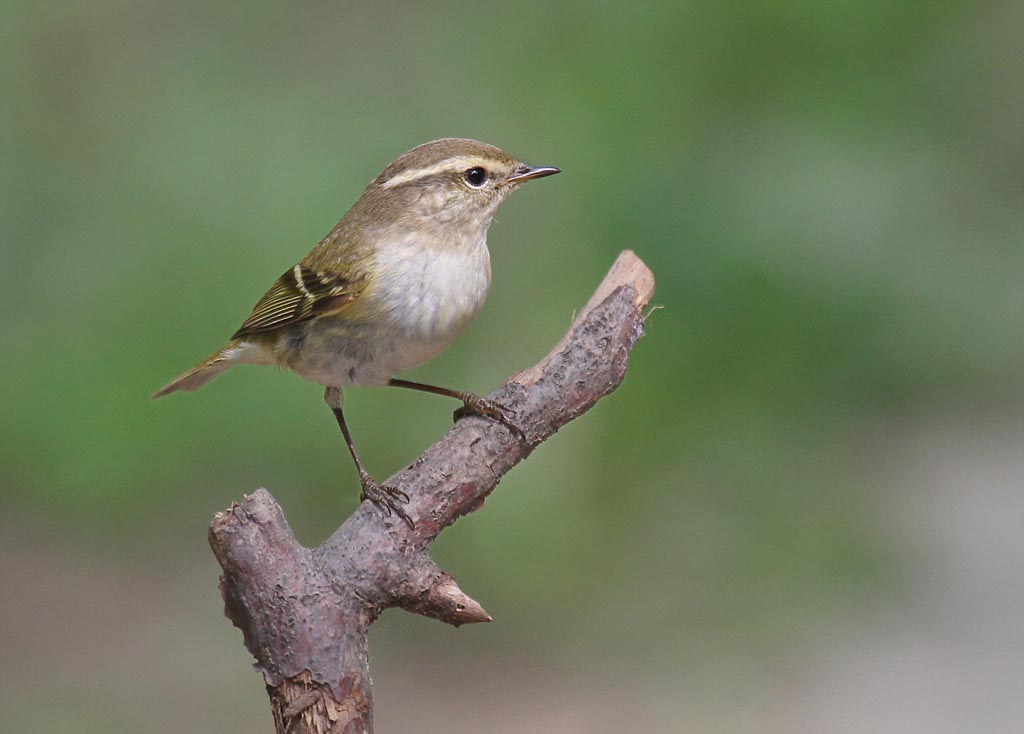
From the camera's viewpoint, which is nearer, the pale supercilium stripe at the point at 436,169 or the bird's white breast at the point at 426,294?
the bird's white breast at the point at 426,294

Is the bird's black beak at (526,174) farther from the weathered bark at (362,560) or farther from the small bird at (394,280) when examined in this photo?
the weathered bark at (362,560)

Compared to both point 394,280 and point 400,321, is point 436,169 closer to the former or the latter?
point 394,280

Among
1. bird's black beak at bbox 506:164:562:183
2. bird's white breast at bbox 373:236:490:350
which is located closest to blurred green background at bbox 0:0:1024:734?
bird's black beak at bbox 506:164:562:183

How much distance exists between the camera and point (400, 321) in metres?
2.88

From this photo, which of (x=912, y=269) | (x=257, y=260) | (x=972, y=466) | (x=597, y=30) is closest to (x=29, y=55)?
(x=257, y=260)

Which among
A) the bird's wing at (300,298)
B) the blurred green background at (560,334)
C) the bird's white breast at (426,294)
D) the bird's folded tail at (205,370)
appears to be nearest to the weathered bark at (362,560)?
the bird's white breast at (426,294)

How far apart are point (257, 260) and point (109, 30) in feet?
6.42

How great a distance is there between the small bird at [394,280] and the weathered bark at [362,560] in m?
0.36

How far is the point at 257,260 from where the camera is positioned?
5246 mm

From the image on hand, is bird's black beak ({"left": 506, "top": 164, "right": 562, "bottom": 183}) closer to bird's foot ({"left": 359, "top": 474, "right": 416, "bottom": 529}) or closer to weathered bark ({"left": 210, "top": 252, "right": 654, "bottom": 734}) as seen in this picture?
weathered bark ({"left": 210, "top": 252, "right": 654, "bottom": 734})

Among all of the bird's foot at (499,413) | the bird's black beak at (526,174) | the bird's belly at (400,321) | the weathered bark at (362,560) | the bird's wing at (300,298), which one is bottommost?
the weathered bark at (362,560)

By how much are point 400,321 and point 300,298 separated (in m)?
0.37

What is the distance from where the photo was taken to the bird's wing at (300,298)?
2.99m

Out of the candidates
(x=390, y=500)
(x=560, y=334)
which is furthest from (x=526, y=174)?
(x=560, y=334)
